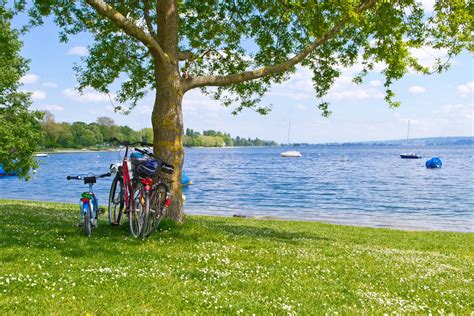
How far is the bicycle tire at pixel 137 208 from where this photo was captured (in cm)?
1207

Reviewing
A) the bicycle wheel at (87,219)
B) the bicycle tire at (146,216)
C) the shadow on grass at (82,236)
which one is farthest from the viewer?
the bicycle wheel at (87,219)

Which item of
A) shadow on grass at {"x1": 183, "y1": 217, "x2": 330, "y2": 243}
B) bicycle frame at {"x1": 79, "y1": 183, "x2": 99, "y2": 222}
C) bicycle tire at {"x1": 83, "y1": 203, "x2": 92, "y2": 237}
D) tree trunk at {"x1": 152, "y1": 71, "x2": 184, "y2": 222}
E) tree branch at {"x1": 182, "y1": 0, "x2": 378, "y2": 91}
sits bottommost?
shadow on grass at {"x1": 183, "y1": 217, "x2": 330, "y2": 243}

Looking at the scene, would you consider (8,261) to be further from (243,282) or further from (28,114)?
(28,114)

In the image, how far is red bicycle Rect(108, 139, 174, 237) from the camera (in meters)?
12.1

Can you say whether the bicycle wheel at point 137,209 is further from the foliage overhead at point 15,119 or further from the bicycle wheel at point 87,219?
the foliage overhead at point 15,119

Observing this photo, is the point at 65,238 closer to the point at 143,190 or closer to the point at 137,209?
the point at 137,209

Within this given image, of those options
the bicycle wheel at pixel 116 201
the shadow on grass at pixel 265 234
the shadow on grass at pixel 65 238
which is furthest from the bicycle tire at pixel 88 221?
the shadow on grass at pixel 265 234

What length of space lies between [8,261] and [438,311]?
8.17 metres

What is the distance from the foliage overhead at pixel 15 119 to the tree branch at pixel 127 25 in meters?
16.8

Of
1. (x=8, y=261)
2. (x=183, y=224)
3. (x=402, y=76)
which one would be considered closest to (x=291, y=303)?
(x=8, y=261)

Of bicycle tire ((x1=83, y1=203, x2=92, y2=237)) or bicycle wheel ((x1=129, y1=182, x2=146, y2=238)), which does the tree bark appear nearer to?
bicycle wheel ((x1=129, y1=182, x2=146, y2=238))

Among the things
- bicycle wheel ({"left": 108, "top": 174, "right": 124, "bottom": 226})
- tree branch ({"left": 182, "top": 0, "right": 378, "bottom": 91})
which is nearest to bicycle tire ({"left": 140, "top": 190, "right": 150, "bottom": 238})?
bicycle wheel ({"left": 108, "top": 174, "right": 124, "bottom": 226})

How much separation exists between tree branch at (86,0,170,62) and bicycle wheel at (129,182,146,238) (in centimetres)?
459

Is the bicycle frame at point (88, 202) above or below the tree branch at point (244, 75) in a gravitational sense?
below
